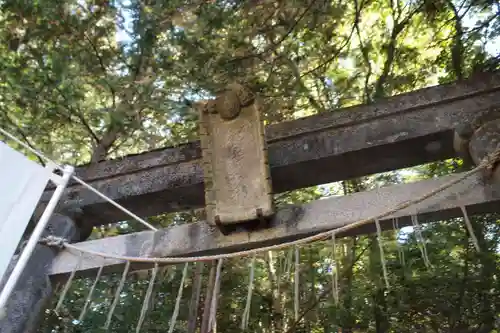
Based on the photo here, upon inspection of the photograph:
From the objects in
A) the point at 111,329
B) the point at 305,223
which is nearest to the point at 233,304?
the point at 111,329

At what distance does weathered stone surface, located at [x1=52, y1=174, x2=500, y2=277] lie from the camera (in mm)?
2596

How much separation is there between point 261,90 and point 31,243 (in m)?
2.62

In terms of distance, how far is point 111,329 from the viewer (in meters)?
5.27

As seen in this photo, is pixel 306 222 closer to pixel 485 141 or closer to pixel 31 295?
pixel 485 141

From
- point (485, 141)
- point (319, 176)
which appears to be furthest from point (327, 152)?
point (485, 141)

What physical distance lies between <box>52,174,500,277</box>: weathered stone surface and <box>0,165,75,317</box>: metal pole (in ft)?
2.36

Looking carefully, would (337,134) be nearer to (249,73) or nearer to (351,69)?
(249,73)

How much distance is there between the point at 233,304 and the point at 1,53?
349cm

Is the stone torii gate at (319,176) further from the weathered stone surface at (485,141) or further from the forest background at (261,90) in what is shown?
the forest background at (261,90)

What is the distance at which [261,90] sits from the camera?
450 centimetres

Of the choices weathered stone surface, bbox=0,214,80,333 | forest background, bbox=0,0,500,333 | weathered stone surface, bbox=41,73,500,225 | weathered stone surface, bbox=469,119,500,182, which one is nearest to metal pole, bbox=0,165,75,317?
weathered stone surface, bbox=0,214,80,333

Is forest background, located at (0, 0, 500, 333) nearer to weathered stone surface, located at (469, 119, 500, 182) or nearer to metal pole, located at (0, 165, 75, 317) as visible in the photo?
weathered stone surface, located at (469, 119, 500, 182)

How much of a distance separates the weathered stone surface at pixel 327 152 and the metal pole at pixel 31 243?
0.85 m

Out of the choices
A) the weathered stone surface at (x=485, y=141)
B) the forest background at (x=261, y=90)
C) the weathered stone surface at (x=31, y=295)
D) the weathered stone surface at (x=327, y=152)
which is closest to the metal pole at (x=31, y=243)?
the weathered stone surface at (x=31, y=295)
